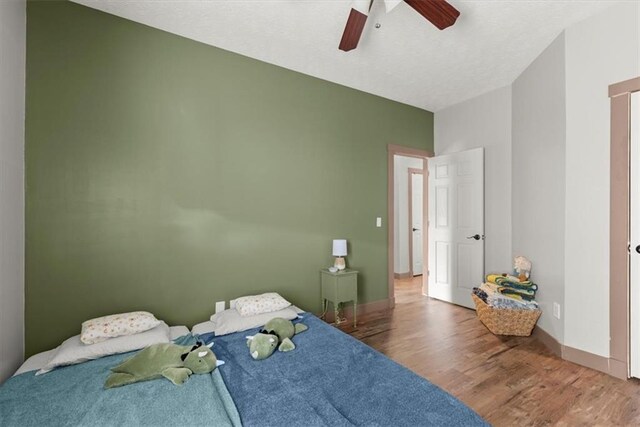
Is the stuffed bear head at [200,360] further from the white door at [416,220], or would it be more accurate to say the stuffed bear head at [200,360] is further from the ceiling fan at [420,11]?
the white door at [416,220]

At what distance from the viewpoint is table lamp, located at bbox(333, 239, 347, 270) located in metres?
3.21

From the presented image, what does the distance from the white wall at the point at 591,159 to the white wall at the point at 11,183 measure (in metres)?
4.10

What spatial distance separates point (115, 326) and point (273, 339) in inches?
42.8

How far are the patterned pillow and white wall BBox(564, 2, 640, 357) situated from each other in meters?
3.40

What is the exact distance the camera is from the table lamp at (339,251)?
10.5 feet

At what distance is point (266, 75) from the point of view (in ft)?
9.90

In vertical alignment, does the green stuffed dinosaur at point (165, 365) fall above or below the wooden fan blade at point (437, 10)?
below

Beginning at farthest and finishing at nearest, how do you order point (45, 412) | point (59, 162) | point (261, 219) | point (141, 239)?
1. point (261, 219)
2. point (141, 239)
3. point (59, 162)
4. point (45, 412)

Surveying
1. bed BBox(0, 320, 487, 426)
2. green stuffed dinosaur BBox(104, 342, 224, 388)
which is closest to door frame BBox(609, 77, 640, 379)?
bed BBox(0, 320, 487, 426)

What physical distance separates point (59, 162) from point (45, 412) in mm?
1661

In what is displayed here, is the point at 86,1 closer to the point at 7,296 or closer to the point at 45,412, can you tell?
the point at 7,296

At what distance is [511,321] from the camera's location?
9.48ft

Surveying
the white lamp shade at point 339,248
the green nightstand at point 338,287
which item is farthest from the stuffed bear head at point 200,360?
the white lamp shade at point 339,248

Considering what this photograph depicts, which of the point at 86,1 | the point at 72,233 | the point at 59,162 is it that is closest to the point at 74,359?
the point at 72,233
